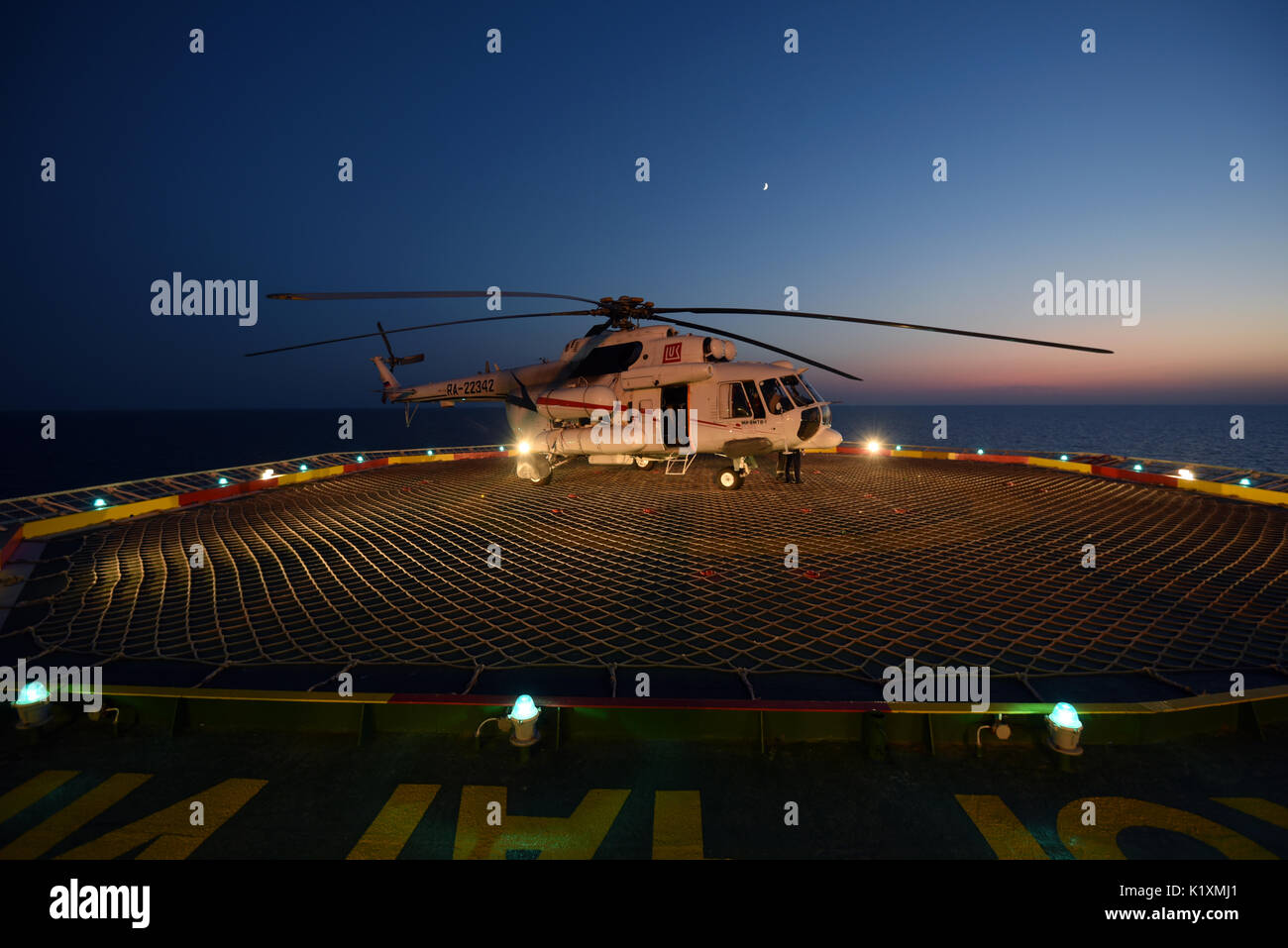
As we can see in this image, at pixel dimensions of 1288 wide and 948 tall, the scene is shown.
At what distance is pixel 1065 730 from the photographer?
371 centimetres

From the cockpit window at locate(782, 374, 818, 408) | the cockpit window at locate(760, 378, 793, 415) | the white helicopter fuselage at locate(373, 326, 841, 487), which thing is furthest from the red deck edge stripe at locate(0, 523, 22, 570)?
the cockpit window at locate(782, 374, 818, 408)

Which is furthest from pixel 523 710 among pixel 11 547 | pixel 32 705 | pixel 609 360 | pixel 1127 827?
pixel 609 360

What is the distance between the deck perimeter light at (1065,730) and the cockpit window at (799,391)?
34.1ft

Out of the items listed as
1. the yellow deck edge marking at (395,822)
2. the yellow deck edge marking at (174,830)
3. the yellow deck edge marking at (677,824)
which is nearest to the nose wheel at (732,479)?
the yellow deck edge marking at (677,824)

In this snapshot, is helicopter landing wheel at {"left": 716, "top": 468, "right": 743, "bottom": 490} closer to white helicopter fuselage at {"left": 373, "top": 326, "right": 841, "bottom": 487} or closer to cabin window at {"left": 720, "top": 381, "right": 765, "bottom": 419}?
white helicopter fuselage at {"left": 373, "top": 326, "right": 841, "bottom": 487}

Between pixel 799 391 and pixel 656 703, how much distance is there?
11.1 m

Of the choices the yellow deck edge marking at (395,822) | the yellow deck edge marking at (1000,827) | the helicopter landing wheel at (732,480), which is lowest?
the yellow deck edge marking at (1000,827)

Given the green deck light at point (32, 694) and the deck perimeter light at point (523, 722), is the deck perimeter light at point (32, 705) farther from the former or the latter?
the deck perimeter light at point (523, 722)

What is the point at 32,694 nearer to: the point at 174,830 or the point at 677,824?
the point at 174,830

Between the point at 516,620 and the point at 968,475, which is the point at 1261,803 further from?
the point at 968,475

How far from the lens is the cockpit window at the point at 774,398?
13.4m

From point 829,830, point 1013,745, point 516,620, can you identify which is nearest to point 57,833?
point 516,620
